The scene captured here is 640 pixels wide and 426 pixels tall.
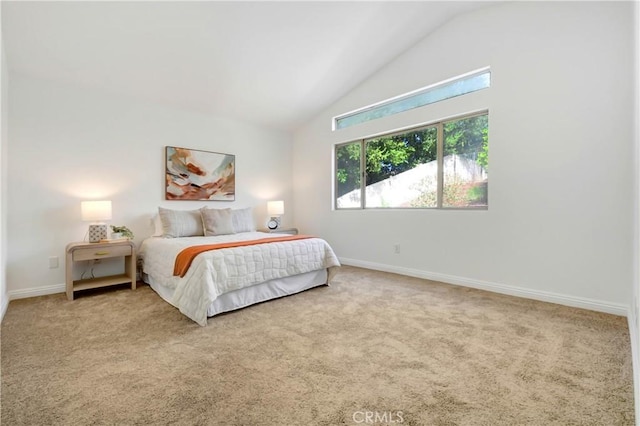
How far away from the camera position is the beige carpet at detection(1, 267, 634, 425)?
1301 mm

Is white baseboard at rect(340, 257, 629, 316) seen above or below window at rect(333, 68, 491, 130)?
below

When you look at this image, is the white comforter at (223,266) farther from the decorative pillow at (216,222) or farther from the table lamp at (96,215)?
the decorative pillow at (216,222)

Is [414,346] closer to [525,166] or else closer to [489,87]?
[525,166]

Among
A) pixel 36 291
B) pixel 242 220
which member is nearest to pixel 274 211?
pixel 242 220

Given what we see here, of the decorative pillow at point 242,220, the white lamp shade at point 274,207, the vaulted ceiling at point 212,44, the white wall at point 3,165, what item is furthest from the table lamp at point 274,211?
the white wall at point 3,165

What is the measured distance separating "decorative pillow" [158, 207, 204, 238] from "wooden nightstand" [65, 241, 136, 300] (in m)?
0.44

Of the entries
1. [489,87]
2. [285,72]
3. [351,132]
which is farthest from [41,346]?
[489,87]

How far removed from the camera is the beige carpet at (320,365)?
1301 millimetres

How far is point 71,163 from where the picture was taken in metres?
3.30

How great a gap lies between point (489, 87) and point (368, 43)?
1.49m

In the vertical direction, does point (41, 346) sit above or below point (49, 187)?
below

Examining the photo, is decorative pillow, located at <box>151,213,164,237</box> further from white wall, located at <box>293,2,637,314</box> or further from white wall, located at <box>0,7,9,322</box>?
white wall, located at <box>293,2,637,314</box>

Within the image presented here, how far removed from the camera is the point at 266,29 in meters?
3.01

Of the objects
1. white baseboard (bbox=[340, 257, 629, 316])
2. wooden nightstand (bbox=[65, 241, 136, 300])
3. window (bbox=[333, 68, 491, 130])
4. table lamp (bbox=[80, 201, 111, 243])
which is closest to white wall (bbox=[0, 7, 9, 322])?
wooden nightstand (bbox=[65, 241, 136, 300])
